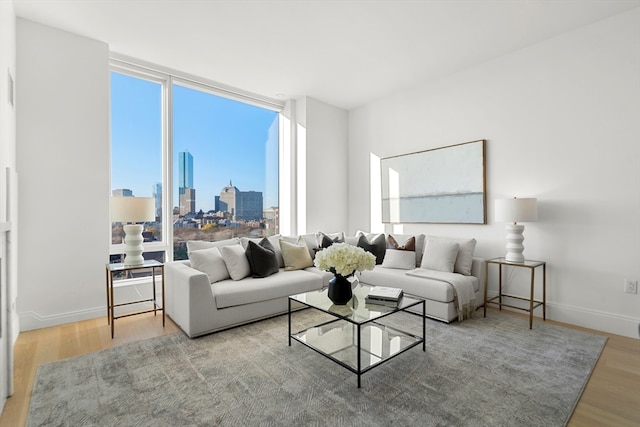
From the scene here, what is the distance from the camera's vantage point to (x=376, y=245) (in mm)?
4219

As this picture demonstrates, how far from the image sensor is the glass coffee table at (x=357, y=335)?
7.06ft

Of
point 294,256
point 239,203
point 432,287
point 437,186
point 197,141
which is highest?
point 197,141

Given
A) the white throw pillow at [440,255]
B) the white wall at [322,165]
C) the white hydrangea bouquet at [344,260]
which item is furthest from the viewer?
the white wall at [322,165]

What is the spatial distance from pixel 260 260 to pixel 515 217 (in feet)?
8.53

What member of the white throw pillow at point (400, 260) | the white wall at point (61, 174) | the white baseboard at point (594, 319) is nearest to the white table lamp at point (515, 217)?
the white baseboard at point (594, 319)

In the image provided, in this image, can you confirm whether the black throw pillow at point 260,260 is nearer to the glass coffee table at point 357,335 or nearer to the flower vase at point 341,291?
the glass coffee table at point 357,335

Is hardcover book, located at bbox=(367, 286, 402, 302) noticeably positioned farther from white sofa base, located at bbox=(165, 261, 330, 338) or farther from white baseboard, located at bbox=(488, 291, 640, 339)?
white baseboard, located at bbox=(488, 291, 640, 339)

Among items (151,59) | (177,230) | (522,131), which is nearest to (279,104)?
(151,59)

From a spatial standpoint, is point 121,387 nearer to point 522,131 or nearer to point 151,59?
point 151,59

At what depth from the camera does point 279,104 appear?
202 inches

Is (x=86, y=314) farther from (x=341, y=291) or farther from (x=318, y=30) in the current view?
(x=318, y=30)

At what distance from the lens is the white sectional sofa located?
9.35 feet

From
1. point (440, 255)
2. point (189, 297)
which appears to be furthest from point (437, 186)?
point (189, 297)

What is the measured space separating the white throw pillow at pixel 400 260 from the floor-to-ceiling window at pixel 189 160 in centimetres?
199
